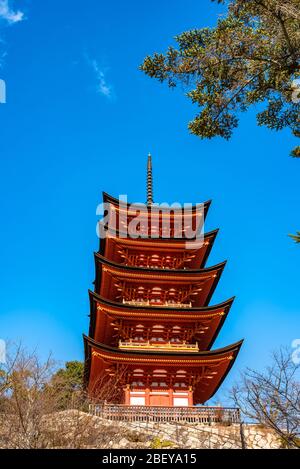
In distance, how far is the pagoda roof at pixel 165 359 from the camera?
743 inches

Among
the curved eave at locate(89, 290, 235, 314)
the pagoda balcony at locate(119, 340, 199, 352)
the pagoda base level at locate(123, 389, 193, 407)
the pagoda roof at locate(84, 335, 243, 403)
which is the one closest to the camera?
the pagoda roof at locate(84, 335, 243, 403)

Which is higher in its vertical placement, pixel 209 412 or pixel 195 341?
pixel 195 341

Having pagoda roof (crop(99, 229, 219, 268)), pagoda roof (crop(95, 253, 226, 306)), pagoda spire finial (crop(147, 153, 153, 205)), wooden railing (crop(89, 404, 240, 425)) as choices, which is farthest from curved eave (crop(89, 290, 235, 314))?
pagoda spire finial (crop(147, 153, 153, 205))

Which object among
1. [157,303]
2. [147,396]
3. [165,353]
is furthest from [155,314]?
[147,396]

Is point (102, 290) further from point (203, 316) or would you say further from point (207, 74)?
point (207, 74)

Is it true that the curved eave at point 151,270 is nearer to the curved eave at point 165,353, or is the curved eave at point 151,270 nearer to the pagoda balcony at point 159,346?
the pagoda balcony at point 159,346

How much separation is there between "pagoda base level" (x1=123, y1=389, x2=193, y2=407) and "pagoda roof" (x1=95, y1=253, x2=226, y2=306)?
5.20 metres

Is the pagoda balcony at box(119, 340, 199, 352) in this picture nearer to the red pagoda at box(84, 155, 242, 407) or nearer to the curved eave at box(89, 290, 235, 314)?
the red pagoda at box(84, 155, 242, 407)

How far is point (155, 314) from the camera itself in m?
20.8

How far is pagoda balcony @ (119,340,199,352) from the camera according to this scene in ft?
67.0

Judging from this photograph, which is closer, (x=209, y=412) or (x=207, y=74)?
(x=207, y=74)
